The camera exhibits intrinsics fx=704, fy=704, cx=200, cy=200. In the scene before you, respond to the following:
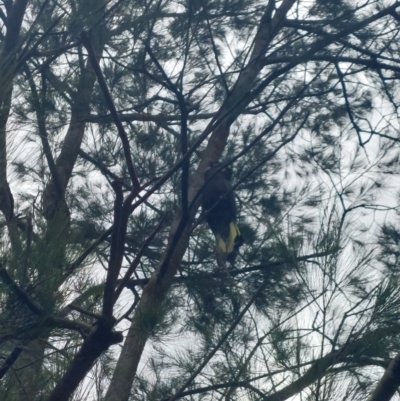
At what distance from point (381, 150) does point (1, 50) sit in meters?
2.05

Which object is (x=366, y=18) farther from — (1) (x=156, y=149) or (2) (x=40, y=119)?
(2) (x=40, y=119)

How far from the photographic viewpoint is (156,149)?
4070mm

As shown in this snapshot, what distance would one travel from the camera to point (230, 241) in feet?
12.9

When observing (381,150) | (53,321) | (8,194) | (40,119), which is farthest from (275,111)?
(53,321)

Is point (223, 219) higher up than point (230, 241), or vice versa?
point (223, 219)

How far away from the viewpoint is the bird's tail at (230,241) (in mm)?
3764

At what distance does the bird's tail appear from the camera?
3.76 meters

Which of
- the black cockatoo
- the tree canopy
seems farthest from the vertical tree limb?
the black cockatoo

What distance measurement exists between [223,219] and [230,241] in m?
0.30

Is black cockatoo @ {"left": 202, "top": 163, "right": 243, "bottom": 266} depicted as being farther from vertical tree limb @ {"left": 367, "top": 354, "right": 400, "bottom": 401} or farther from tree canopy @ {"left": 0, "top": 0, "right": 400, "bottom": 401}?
vertical tree limb @ {"left": 367, "top": 354, "right": 400, "bottom": 401}

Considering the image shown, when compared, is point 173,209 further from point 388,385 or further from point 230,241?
point 388,385

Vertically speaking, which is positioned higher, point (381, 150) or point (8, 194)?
point (381, 150)

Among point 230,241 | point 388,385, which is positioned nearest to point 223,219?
point 230,241

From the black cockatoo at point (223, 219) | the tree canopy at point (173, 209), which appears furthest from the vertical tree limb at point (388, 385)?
the black cockatoo at point (223, 219)
